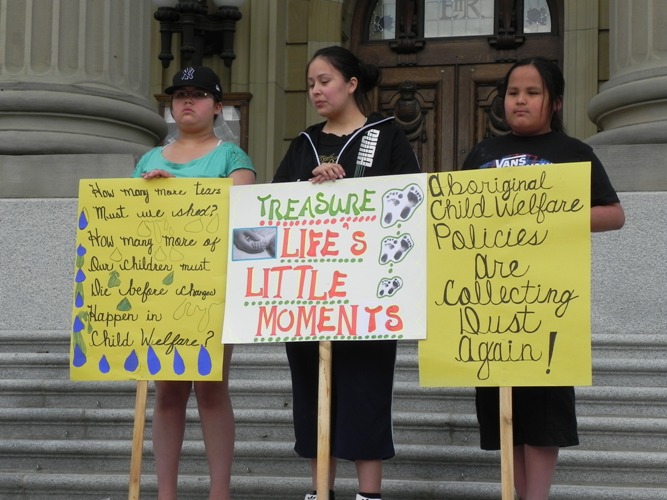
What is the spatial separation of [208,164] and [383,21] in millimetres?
6365

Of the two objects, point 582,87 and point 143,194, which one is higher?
point 582,87

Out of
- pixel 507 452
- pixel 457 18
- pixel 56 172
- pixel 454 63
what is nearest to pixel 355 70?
pixel 507 452

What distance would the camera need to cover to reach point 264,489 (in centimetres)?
605

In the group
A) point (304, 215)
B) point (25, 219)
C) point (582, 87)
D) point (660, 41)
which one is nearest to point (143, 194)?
point (304, 215)

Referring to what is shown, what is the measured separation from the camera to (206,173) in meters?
5.66

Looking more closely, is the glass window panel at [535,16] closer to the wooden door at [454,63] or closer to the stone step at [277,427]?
the wooden door at [454,63]

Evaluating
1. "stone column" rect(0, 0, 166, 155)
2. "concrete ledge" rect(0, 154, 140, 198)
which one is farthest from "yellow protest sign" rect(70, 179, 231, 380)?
"stone column" rect(0, 0, 166, 155)

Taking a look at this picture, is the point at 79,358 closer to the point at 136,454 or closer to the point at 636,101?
the point at 136,454

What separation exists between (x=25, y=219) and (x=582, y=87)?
4.86 m

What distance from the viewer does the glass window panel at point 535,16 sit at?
11406 mm

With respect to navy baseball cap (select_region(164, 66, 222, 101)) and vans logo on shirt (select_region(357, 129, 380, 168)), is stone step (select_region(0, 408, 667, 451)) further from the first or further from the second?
navy baseball cap (select_region(164, 66, 222, 101))

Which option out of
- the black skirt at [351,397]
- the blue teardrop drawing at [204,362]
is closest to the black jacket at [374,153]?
the black skirt at [351,397]

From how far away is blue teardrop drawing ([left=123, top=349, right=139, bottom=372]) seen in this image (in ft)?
18.0

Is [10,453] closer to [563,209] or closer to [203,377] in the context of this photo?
[203,377]
